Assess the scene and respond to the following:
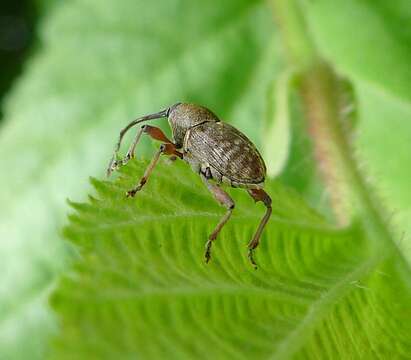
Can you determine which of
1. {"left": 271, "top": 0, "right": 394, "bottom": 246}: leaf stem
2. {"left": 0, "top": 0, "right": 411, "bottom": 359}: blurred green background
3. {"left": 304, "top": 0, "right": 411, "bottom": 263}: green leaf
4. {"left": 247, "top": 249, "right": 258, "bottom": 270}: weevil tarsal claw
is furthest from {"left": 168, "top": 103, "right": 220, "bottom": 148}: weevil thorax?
{"left": 247, "top": 249, "right": 258, "bottom": 270}: weevil tarsal claw

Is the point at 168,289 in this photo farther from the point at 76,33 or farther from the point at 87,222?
the point at 76,33

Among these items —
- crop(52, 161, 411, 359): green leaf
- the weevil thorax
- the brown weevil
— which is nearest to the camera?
crop(52, 161, 411, 359): green leaf

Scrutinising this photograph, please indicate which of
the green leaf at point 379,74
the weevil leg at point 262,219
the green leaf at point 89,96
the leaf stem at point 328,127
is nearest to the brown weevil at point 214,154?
the weevil leg at point 262,219

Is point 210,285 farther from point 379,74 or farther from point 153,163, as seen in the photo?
point 379,74

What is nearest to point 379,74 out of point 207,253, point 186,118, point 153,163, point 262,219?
point 186,118

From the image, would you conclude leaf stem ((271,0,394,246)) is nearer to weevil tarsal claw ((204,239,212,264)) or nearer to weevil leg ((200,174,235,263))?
weevil leg ((200,174,235,263))

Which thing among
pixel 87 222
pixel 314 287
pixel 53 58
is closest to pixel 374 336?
pixel 314 287
